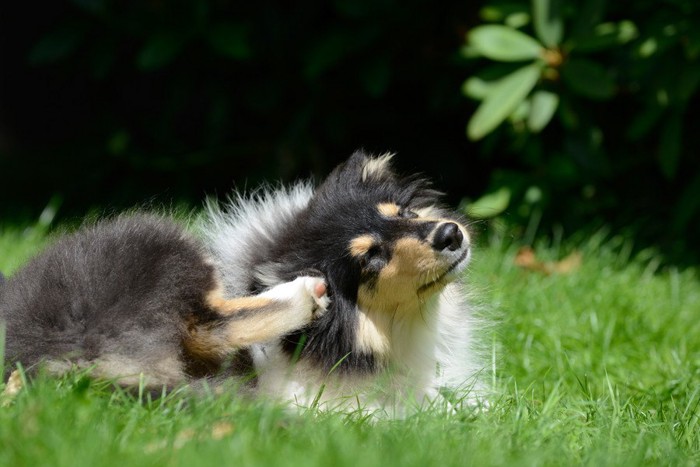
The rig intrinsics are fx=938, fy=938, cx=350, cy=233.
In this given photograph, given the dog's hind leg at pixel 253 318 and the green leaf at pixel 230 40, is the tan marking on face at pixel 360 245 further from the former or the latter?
the green leaf at pixel 230 40

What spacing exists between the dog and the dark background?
2093 millimetres

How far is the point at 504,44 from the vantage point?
5.86 metres

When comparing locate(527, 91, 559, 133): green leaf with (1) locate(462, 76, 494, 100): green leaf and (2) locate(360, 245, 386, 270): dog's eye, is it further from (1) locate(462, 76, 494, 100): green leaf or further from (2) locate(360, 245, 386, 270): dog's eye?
(2) locate(360, 245, 386, 270): dog's eye

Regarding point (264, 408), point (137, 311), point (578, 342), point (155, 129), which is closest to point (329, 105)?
point (155, 129)

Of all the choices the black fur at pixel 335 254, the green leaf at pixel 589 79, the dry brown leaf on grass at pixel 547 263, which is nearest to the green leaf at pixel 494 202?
the dry brown leaf on grass at pixel 547 263

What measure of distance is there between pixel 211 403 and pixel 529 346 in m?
2.10

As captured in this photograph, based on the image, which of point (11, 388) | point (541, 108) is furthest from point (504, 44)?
point (11, 388)

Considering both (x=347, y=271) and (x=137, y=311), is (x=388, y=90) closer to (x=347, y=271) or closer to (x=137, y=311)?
(x=347, y=271)

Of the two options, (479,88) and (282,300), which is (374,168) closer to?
(282,300)

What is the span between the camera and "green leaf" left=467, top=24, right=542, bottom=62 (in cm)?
583

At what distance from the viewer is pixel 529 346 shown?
4.56m

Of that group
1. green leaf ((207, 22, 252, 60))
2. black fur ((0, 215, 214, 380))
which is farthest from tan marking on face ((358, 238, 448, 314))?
green leaf ((207, 22, 252, 60))

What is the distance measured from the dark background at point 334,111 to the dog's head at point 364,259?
229 cm

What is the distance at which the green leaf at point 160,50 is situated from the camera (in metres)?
6.67
